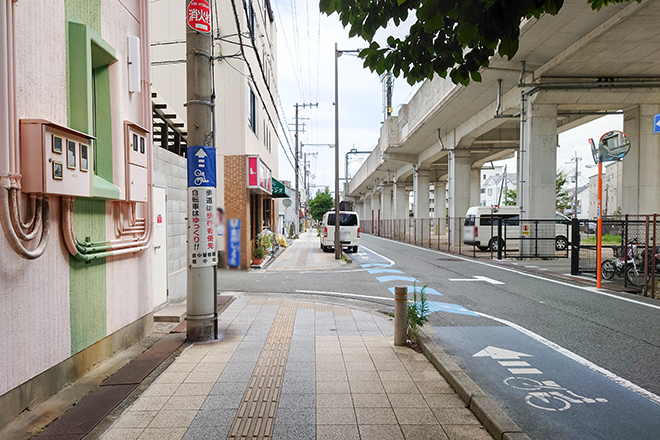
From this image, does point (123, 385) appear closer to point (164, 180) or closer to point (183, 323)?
point (183, 323)

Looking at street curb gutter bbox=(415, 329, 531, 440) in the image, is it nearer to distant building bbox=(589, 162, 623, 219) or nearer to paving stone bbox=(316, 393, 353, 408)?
paving stone bbox=(316, 393, 353, 408)

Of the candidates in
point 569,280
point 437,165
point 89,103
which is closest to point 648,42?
point 569,280

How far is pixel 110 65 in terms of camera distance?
5398 millimetres

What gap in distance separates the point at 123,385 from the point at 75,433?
1.02m

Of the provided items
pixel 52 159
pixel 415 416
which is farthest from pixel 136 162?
pixel 415 416

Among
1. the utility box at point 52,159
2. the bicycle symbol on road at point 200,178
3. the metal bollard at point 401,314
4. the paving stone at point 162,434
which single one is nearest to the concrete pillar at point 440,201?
the metal bollard at point 401,314

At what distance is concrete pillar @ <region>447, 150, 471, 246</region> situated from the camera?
93.7 feet

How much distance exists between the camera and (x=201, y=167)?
5.82 m

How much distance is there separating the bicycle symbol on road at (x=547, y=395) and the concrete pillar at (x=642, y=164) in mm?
18000

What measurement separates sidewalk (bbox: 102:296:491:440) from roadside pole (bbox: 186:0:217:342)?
1.83ft

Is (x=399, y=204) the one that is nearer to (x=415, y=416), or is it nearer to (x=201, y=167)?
(x=201, y=167)

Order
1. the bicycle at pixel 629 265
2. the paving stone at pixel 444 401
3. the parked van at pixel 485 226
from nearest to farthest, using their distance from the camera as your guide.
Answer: the paving stone at pixel 444 401 < the bicycle at pixel 629 265 < the parked van at pixel 485 226

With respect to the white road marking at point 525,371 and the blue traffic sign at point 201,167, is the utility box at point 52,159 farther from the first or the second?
the white road marking at point 525,371

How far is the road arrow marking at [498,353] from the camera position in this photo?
5.70 meters
